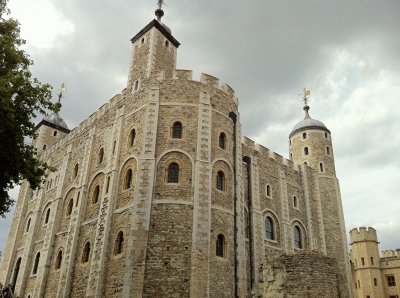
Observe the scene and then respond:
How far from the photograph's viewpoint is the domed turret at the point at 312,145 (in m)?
32.6

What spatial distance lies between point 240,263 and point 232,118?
7853mm

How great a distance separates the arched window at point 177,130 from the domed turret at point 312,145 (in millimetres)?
16493

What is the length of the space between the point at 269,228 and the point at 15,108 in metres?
18.0

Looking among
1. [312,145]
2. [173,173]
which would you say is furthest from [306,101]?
[173,173]

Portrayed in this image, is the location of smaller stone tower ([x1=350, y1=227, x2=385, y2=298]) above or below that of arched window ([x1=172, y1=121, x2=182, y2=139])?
below

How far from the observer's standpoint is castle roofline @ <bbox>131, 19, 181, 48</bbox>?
24.0 m

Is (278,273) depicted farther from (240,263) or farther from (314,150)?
(314,150)

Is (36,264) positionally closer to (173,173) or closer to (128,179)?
(128,179)

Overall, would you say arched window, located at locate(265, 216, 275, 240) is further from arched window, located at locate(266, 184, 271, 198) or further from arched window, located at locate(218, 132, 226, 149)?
arched window, located at locate(218, 132, 226, 149)

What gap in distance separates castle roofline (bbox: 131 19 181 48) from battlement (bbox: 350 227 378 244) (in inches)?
1166

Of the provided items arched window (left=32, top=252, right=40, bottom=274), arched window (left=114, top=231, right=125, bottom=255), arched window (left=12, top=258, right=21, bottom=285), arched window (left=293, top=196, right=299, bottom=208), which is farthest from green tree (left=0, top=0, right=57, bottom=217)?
arched window (left=293, top=196, right=299, bottom=208)

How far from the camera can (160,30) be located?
24.3 meters

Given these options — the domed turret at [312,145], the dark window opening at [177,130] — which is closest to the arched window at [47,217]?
the dark window opening at [177,130]

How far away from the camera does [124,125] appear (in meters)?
21.4
